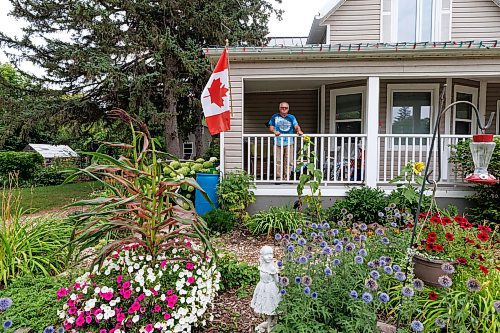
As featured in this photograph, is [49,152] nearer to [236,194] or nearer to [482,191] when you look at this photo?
[236,194]

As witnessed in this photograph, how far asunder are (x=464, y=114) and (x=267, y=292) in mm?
7210

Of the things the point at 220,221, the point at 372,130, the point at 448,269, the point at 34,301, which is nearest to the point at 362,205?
the point at 372,130

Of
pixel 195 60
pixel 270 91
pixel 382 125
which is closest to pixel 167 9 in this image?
pixel 195 60

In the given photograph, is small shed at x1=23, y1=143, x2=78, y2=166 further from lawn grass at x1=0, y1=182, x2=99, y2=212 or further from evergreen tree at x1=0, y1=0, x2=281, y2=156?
evergreen tree at x1=0, y1=0, x2=281, y2=156

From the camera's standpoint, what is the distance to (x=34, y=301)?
2699 mm

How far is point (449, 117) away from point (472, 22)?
2.54 metres

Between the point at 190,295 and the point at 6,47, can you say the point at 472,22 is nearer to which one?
the point at 190,295

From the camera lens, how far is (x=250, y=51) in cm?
562

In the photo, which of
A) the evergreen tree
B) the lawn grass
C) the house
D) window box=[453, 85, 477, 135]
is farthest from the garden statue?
the evergreen tree

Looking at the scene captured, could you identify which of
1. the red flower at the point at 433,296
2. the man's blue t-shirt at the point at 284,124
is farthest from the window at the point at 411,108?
the red flower at the point at 433,296

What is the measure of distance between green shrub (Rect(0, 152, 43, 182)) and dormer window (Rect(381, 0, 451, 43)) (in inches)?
579

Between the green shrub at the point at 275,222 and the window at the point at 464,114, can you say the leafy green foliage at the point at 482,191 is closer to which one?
the window at the point at 464,114

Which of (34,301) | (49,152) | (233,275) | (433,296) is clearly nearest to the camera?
(433,296)

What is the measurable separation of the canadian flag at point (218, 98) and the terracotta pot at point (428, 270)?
3540 mm
